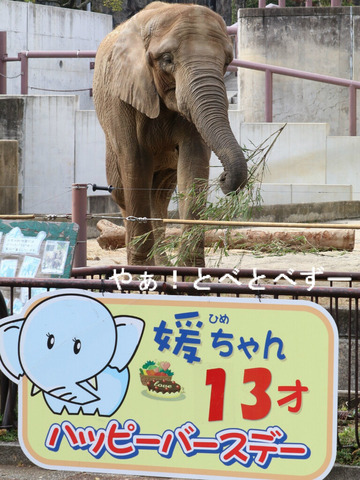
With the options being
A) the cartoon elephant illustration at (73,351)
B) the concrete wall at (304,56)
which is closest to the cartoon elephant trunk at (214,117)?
the cartoon elephant illustration at (73,351)

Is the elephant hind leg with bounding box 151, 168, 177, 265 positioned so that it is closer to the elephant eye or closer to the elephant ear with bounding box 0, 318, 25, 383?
the elephant eye

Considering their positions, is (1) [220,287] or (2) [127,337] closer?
(2) [127,337]

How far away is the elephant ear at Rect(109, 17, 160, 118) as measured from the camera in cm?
903

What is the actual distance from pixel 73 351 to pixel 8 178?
7.49 m

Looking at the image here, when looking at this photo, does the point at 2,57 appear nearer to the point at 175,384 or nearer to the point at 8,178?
the point at 8,178

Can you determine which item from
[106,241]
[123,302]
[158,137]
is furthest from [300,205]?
[123,302]

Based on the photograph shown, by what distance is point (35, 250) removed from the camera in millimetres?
6344

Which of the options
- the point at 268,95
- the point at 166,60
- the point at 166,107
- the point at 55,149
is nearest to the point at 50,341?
the point at 166,60

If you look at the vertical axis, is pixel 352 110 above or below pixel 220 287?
above

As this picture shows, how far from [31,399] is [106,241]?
24.8 feet

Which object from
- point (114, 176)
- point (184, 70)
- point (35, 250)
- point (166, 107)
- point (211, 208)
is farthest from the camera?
point (114, 176)

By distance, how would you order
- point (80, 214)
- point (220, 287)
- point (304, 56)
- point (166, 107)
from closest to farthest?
point (220, 287) < point (80, 214) < point (166, 107) < point (304, 56)

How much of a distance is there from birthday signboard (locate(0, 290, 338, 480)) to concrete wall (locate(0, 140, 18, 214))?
7129mm

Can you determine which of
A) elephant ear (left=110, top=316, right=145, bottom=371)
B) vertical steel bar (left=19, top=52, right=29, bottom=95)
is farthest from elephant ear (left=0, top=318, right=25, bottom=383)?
vertical steel bar (left=19, top=52, right=29, bottom=95)
